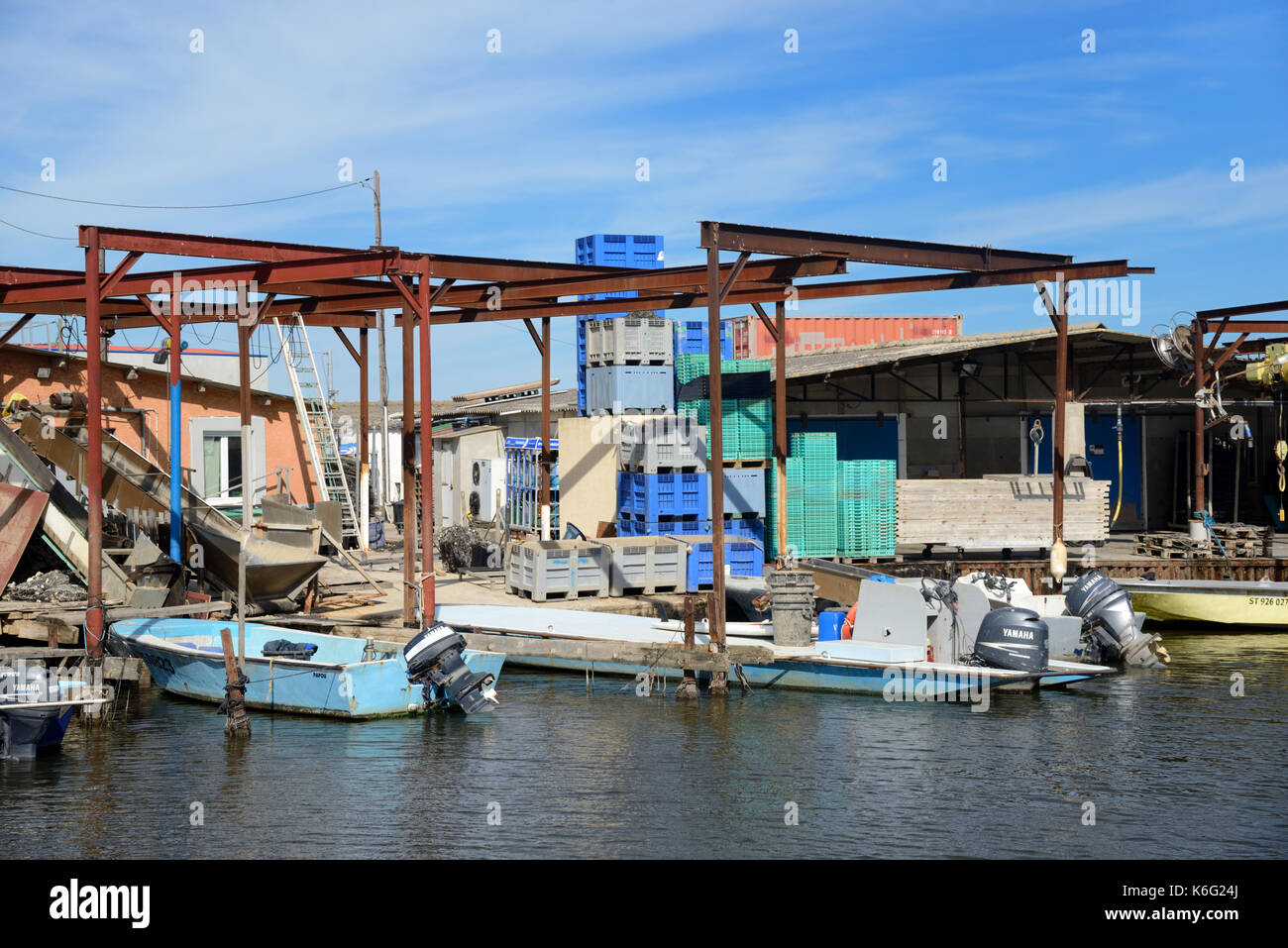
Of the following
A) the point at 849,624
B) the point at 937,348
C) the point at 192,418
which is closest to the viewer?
the point at 849,624

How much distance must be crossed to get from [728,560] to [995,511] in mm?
6294

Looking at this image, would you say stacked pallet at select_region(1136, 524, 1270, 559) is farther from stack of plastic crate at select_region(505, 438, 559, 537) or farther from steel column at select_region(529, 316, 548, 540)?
stack of plastic crate at select_region(505, 438, 559, 537)

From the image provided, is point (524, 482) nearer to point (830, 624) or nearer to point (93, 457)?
point (830, 624)

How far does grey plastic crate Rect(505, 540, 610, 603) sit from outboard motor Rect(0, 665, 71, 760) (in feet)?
26.9

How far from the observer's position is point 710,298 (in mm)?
15375

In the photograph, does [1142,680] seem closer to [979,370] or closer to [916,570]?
[916,570]

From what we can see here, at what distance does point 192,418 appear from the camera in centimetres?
2614

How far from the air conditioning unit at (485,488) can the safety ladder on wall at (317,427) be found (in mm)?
3834

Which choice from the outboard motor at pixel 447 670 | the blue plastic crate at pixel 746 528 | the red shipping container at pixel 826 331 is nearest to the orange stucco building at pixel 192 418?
the blue plastic crate at pixel 746 528

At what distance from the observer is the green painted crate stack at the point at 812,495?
22453 mm

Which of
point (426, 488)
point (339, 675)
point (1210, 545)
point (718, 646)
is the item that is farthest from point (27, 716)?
point (1210, 545)

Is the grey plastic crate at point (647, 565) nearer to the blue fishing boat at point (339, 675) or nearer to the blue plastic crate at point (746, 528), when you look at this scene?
the blue plastic crate at point (746, 528)

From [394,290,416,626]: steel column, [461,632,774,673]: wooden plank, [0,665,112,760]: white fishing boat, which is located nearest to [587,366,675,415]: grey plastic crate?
[394,290,416,626]: steel column
